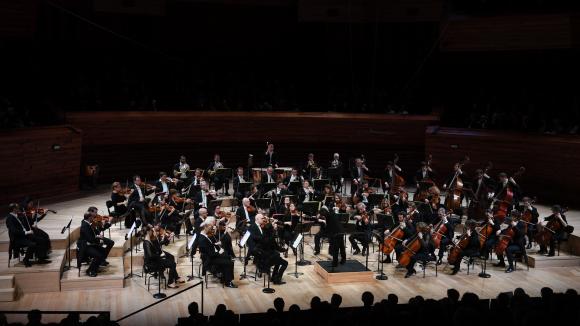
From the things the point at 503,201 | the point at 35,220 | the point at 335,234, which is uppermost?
the point at 503,201

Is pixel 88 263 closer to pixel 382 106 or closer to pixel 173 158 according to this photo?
pixel 173 158

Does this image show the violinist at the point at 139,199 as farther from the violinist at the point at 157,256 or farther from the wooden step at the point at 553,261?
the wooden step at the point at 553,261

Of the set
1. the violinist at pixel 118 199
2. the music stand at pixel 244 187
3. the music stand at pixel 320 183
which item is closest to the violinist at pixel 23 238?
the violinist at pixel 118 199

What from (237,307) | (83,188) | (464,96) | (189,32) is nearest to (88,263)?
(237,307)

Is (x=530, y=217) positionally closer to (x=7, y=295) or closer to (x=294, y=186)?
(x=294, y=186)

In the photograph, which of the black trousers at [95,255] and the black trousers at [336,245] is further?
the black trousers at [336,245]

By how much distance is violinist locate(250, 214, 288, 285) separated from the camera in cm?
1166

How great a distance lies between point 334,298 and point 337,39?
16.6 meters

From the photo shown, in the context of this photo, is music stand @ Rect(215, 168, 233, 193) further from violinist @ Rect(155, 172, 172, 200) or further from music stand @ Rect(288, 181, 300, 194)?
music stand @ Rect(288, 181, 300, 194)

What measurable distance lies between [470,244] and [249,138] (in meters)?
9.09

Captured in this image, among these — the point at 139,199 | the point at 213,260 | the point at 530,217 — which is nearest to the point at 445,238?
the point at 530,217

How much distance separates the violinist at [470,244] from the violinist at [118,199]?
6856 mm

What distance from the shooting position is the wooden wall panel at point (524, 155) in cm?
1648

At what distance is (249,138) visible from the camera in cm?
1997
